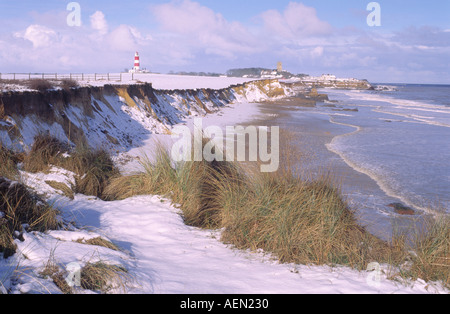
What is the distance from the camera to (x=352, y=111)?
36781 mm

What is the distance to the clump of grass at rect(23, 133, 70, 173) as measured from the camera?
7033 millimetres

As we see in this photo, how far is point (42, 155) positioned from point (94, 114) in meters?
9.14

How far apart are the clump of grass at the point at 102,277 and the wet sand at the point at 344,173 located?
3497 mm

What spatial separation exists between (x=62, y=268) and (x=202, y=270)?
1468mm

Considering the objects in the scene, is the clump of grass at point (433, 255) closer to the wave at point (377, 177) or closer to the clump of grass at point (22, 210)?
the wave at point (377, 177)

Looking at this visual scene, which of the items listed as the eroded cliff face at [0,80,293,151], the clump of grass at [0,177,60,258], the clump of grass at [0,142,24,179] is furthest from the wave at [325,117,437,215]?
the eroded cliff face at [0,80,293,151]

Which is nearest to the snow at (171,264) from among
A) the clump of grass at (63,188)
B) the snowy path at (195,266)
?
the snowy path at (195,266)

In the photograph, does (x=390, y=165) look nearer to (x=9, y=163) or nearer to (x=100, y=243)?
(x=100, y=243)

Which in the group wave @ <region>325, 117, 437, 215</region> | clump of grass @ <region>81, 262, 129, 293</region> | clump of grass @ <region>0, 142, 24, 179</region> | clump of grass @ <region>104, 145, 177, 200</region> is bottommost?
wave @ <region>325, 117, 437, 215</region>

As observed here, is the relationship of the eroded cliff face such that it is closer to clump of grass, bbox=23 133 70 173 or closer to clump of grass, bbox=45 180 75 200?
clump of grass, bbox=23 133 70 173

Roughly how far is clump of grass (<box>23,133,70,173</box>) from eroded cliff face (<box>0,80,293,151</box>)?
0.43 metres

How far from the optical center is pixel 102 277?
148 inches

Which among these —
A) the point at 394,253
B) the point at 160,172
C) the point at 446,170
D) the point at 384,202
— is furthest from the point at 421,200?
the point at 160,172

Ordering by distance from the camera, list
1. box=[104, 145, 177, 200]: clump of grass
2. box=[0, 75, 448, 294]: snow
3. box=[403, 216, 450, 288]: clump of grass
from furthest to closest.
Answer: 1. box=[104, 145, 177, 200]: clump of grass
2. box=[403, 216, 450, 288]: clump of grass
3. box=[0, 75, 448, 294]: snow
